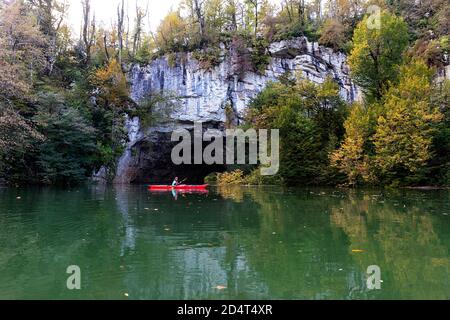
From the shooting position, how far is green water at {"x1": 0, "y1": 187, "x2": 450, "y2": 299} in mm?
4332

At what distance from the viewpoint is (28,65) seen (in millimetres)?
28094

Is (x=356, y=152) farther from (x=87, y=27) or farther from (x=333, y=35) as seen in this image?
(x=87, y=27)

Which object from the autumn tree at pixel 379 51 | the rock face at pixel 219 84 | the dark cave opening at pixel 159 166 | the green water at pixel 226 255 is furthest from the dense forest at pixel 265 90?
the green water at pixel 226 255

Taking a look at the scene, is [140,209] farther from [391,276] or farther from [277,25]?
[277,25]

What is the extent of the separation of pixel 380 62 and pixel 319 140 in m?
6.33

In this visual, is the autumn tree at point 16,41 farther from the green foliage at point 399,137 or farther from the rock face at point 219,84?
the green foliage at point 399,137

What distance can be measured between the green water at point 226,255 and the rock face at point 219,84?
2271 cm

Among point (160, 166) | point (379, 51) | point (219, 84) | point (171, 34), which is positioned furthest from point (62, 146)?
point (379, 51)

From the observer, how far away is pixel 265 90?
31078 mm

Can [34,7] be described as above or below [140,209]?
above

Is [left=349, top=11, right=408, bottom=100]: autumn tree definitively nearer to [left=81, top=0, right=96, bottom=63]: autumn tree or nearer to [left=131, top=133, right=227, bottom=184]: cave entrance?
[left=131, top=133, right=227, bottom=184]: cave entrance

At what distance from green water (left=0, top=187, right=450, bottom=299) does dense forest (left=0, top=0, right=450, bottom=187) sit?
1247 centimetres
